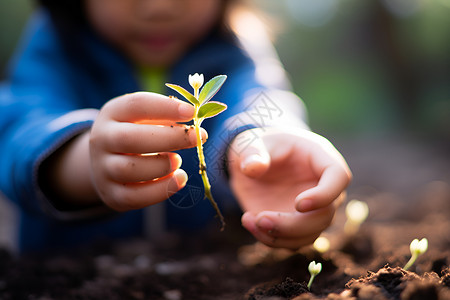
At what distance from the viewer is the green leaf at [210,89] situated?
0.87 m

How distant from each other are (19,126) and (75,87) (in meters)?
0.51

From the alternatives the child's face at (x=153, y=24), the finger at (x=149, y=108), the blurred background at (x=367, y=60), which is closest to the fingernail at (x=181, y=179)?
the finger at (x=149, y=108)

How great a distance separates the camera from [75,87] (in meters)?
2.09

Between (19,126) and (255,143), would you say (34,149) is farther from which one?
(255,143)

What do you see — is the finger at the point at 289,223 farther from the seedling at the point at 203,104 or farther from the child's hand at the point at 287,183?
the seedling at the point at 203,104

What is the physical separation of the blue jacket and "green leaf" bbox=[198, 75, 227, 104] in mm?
357

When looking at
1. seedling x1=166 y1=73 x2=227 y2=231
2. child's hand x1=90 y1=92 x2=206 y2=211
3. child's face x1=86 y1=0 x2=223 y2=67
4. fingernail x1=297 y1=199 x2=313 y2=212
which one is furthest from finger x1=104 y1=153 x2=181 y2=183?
child's face x1=86 y1=0 x2=223 y2=67

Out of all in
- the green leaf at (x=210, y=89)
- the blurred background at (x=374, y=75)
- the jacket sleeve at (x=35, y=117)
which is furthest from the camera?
the blurred background at (x=374, y=75)

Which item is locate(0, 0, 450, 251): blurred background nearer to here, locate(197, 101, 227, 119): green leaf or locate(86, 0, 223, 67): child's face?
locate(86, 0, 223, 67): child's face

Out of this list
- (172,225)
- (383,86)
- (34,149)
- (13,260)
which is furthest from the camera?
(383,86)

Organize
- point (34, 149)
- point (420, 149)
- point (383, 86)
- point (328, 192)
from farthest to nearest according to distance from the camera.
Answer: point (383, 86), point (420, 149), point (34, 149), point (328, 192)

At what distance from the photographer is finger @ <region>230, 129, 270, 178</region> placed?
2.95 ft

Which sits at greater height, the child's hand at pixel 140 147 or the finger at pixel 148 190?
the child's hand at pixel 140 147

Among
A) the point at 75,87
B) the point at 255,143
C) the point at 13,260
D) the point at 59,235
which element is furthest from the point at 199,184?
the point at 59,235
